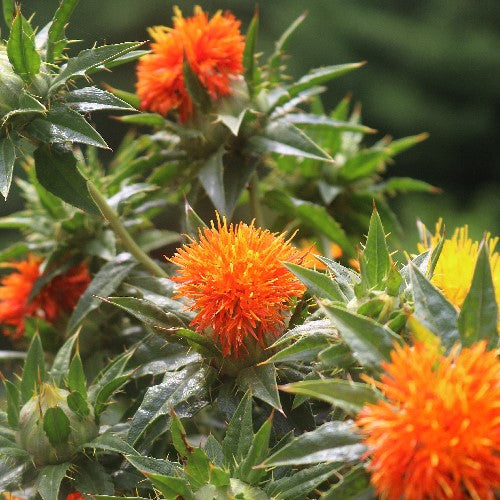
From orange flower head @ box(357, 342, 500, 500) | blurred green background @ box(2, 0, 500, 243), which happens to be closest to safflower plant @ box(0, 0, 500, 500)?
orange flower head @ box(357, 342, 500, 500)

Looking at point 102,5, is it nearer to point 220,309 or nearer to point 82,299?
point 82,299

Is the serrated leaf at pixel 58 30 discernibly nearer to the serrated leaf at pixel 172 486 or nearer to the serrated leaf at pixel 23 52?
the serrated leaf at pixel 23 52

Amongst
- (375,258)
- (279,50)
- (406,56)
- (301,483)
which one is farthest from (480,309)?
(406,56)

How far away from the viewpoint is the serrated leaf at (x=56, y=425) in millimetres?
1012

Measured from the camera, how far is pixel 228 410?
0.99 m

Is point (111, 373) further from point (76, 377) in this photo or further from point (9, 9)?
point (9, 9)

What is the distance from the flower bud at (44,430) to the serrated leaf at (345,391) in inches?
16.3

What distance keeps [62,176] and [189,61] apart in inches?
11.9

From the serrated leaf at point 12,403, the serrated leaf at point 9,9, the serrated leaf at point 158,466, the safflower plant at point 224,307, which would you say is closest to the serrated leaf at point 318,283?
the safflower plant at point 224,307

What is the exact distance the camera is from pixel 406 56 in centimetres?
457

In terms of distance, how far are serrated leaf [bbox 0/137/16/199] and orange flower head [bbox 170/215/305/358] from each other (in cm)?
23

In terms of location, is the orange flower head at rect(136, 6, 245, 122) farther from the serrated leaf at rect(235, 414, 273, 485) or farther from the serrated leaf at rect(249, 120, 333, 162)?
the serrated leaf at rect(235, 414, 273, 485)

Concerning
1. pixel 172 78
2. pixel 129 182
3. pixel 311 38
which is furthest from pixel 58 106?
pixel 311 38

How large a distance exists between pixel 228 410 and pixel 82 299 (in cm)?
39
